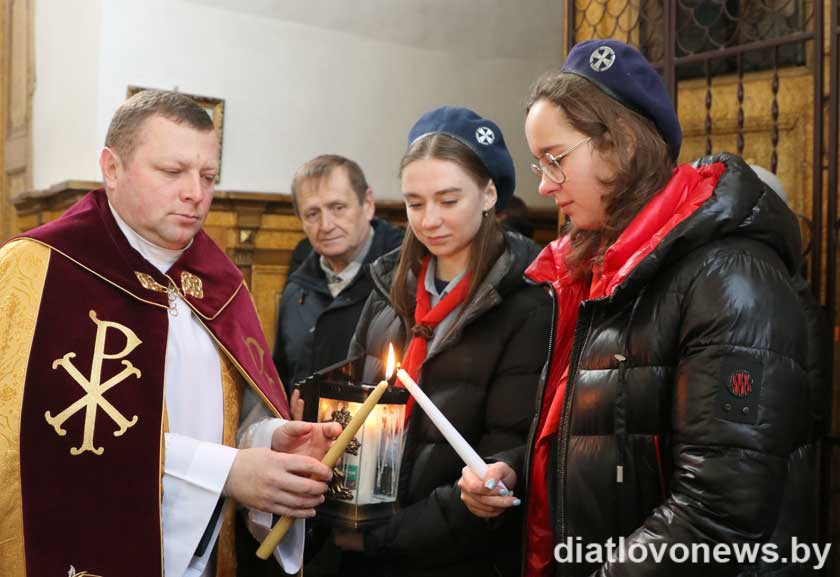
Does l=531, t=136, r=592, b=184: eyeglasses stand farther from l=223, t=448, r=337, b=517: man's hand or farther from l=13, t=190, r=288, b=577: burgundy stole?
l=13, t=190, r=288, b=577: burgundy stole

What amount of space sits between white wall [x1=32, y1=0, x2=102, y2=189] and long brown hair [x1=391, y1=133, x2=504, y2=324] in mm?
3220

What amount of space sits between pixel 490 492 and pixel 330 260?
1803 millimetres

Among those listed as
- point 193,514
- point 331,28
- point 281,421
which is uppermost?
point 331,28

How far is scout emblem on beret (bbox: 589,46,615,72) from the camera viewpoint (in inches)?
69.6

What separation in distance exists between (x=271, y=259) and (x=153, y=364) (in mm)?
3586

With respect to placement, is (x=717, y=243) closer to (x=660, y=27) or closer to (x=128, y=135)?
(x=128, y=135)

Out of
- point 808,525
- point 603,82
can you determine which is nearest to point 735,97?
point 603,82

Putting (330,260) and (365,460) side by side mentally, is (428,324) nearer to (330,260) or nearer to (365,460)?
(365,460)

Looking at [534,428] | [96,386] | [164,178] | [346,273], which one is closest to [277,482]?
[96,386]

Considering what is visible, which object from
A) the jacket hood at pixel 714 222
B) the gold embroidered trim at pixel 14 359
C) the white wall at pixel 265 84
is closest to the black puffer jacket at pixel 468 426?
the jacket hood at pixel 714 222

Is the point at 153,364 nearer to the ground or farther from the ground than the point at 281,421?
farther from the ground

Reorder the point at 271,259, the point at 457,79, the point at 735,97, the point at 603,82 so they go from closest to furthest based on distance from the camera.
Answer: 1. the point at 603,82
2. the point at 735,97
3. the point at 271,259
4. the point at 457,79

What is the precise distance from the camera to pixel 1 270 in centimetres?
190

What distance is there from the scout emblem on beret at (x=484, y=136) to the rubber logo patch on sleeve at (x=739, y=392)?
105cm
